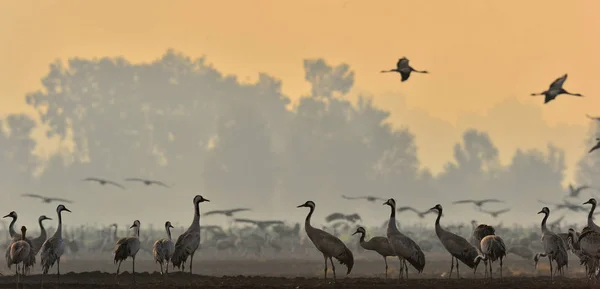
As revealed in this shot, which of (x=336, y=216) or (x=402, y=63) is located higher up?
(x=402, y=63)

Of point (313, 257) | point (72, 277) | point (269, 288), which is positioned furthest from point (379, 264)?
point (269, 288)

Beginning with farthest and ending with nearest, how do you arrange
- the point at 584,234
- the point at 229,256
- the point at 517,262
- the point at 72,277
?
1. the point at 229,256
2. the point at 517,262
3. the point at 72,277
4. the point at 584,234

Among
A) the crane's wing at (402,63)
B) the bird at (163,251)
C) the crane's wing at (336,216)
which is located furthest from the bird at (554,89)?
the crane's wing at (336,216)

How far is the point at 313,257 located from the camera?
9531cm

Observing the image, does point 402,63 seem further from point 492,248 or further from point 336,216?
point 336,216

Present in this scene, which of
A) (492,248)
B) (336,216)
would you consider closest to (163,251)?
(492,248)

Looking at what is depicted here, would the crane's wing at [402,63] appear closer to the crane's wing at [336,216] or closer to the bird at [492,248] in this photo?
the bird at [492,248]

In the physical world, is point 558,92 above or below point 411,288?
above

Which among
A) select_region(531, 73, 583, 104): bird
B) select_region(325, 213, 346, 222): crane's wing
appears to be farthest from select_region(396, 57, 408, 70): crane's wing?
select_region(325, 213, 346, 222): crane's wing

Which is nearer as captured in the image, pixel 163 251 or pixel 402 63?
pixel 163 251

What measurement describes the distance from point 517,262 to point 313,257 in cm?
2208

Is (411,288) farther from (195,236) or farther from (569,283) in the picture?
(195,236)

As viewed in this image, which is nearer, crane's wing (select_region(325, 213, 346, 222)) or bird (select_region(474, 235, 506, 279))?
bird (select_region(474, 235, 506, 279))

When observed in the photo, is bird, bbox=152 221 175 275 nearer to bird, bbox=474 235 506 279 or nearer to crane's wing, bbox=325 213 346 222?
bird, bbox=474 235 506 279
